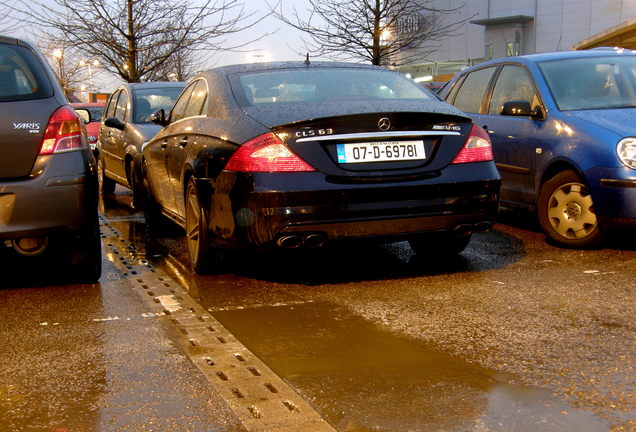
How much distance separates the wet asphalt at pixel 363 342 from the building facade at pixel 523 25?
4956 cm

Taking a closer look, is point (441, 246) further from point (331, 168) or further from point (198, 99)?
point (198, 99)

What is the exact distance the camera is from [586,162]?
6.23 metres

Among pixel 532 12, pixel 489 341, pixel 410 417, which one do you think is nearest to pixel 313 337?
pixel 489 341

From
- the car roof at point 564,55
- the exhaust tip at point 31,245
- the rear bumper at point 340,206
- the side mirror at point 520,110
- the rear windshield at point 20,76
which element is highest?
the car roof at point 564,55

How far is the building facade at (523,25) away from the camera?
186ft

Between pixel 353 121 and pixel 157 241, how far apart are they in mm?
3194

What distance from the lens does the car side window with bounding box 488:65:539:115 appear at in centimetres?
734

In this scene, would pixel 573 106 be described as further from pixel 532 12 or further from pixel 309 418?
pixel 532 12

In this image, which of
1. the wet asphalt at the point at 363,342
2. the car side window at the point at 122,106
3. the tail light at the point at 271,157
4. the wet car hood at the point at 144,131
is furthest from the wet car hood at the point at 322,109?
the car side window at the point at 122,106

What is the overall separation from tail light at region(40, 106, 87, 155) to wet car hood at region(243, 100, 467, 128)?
109 centimetres

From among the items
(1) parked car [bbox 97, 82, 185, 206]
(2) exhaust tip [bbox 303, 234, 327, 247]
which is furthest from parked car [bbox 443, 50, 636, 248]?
(1) parked car [bbox 97, 82, 185, 206]

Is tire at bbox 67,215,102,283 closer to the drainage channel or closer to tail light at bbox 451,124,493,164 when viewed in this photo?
the drainage channel

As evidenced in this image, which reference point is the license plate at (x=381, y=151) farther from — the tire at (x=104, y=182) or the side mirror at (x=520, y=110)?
the tire at (x=104, y=182)

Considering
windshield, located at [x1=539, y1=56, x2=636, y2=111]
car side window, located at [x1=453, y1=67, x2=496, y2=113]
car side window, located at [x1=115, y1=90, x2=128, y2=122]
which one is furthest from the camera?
car side window, located at [x1=115, y1=90, x2=128, y2=122]
